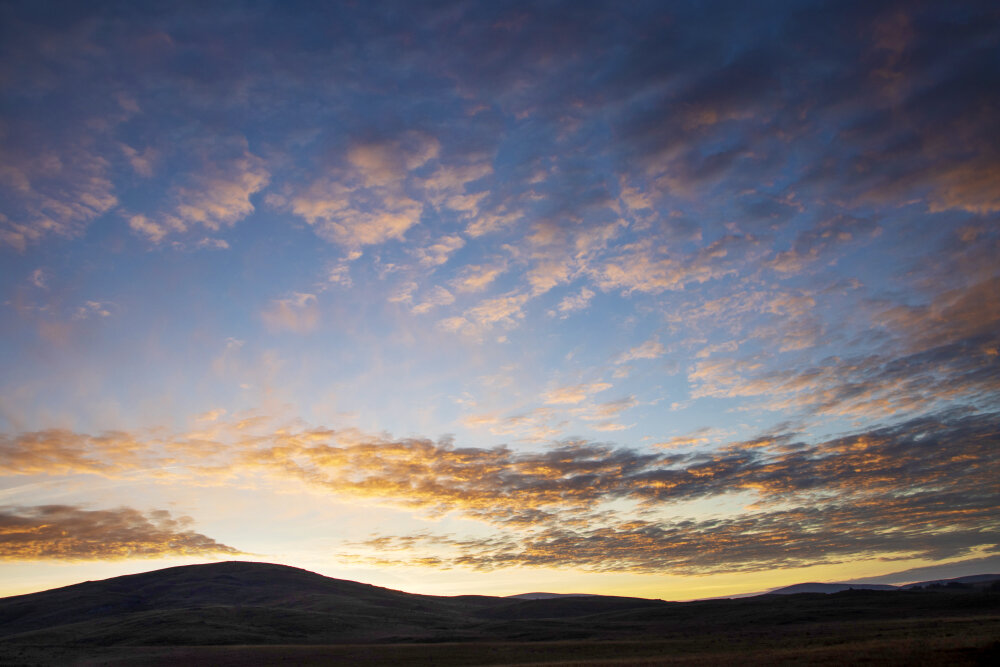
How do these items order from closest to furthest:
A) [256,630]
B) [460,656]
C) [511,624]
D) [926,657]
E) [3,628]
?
[926,657] < [460,656] < [256,630] < [511,624] < [3,628]

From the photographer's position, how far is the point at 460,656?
63094 mm

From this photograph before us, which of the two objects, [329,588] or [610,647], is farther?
[329,588]

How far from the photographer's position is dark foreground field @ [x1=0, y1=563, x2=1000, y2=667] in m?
47.8

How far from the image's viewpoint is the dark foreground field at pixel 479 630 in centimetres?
4781

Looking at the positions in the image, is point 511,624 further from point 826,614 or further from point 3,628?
point 3,628

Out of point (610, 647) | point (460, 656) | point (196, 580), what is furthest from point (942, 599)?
point (196, 580)

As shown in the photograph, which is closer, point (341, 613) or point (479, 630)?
point (479, 630)

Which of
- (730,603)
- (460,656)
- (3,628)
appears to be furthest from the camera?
(3,628)

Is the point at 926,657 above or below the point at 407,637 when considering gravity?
above

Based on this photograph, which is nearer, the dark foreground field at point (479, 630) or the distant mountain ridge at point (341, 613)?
the dark foreground field at point (479, 630)

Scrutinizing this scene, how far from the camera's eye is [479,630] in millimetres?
106000

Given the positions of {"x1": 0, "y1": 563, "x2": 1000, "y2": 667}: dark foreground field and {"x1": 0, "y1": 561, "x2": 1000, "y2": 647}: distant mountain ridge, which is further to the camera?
{"x1": 0, "y1": 561, "x2": 1000, "y2": 647}: distant mountain ridge

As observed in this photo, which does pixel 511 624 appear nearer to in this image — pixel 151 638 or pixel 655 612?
pixel 655 612

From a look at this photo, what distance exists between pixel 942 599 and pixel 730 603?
36.3 m
